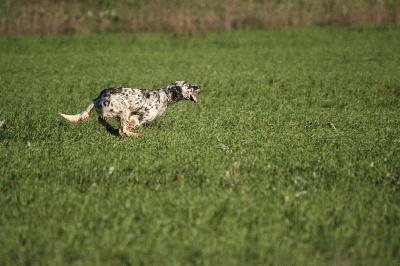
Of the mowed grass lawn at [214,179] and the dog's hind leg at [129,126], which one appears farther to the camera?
the dog's hind leg at [129,126]

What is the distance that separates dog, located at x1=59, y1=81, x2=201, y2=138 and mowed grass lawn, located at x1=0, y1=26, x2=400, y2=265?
378mm

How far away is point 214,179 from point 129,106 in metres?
3.41

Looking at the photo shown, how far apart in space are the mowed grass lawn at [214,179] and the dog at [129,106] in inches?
14.9

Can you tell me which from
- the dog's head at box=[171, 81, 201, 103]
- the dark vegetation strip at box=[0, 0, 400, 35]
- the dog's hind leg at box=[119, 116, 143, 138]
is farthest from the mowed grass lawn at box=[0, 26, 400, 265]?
the dark vegetation strip at box=[0, 0, 400, 35]

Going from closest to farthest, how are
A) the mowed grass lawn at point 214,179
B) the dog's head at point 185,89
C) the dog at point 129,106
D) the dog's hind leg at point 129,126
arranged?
the mowed grass lawn at point 214,179 < the dog at point 129,106 < the dog's hind leg at point 129,126 < the dog's head at point 185,89

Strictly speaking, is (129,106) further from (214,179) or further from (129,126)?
(214,179)

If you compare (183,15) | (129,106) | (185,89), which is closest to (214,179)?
(129,106)

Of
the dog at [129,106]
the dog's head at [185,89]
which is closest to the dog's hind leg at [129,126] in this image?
the dog at [129,106]

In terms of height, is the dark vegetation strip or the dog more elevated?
the dog

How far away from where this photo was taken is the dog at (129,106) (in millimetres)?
10000

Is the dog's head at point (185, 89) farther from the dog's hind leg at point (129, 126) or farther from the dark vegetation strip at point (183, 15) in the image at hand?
the dark vegetation strip at point (183, 15)

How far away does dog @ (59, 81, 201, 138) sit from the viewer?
394 inches

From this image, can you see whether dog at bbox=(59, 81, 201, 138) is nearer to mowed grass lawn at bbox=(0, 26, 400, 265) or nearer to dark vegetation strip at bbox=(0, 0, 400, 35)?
mowed grass lawn at bbox=(0, 26, 400, 265)

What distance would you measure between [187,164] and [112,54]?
18.5 m
